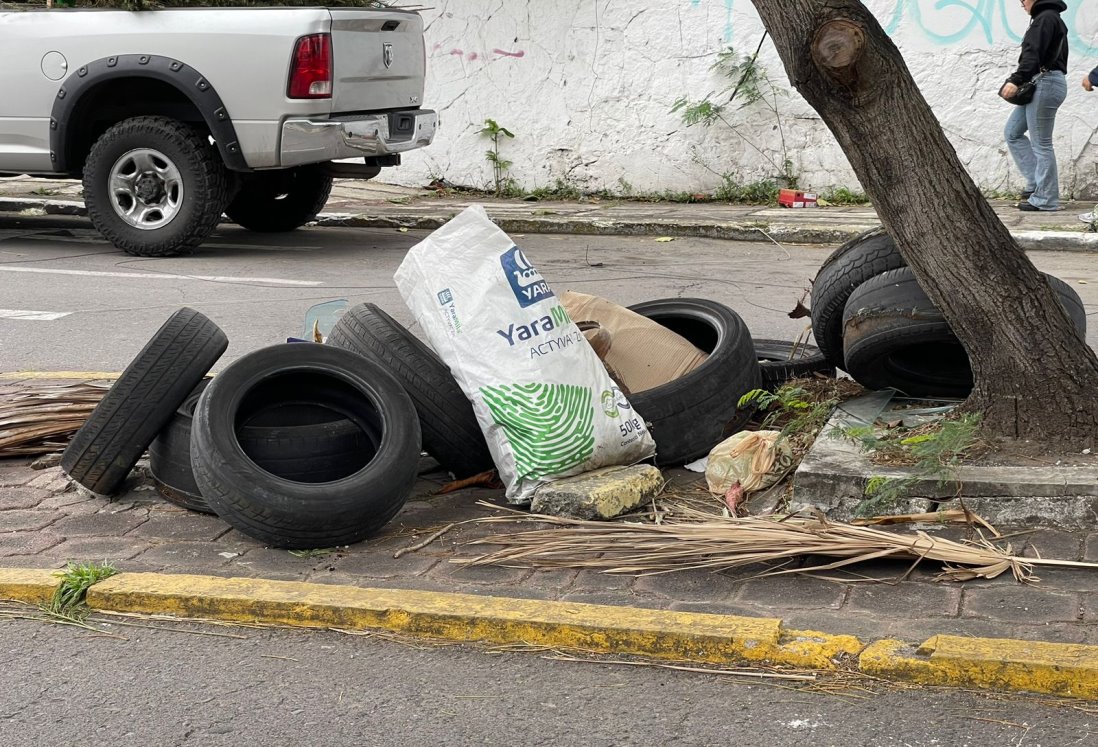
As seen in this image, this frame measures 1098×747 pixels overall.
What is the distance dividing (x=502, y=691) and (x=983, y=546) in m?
1.56

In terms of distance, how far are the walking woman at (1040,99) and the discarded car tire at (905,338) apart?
21.7 feet

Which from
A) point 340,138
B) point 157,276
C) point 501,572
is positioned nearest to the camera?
point 501,572

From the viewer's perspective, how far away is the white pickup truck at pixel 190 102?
9188 millimetres

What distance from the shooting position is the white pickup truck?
9.19m

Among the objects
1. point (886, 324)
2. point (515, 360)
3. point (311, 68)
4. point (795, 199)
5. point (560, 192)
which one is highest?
point (311, 68)

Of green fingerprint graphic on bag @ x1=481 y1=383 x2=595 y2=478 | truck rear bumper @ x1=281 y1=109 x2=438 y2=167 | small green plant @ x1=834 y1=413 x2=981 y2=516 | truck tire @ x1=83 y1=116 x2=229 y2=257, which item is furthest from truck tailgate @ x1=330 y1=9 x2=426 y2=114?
small green plant @ x1=834 y1=413 x2=981 y2=516

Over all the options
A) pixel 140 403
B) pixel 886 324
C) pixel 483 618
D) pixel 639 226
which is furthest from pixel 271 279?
pixel 483 618

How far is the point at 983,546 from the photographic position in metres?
3.82

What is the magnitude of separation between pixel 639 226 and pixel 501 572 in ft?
25.6

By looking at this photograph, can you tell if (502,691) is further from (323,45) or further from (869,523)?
(323,45)

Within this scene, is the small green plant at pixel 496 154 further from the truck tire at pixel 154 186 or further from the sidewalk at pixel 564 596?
the sidewalk at pixel 564 596

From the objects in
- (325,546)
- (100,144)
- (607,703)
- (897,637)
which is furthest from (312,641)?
(100,144)

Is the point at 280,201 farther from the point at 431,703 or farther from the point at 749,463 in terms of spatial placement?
the point at 431,703

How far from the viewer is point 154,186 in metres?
9.84
